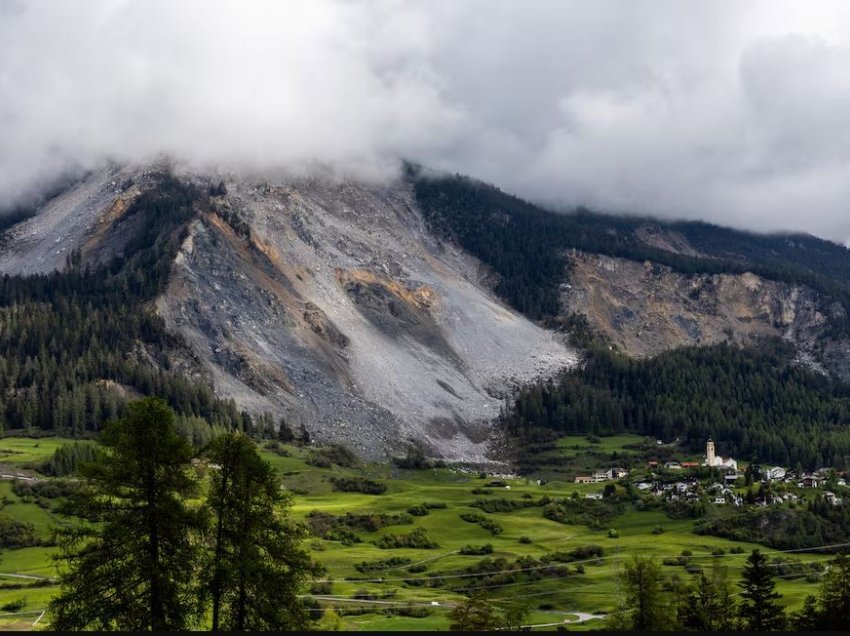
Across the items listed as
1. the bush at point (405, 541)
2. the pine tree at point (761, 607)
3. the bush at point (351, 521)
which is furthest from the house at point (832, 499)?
the pine tree at point (761, 607)

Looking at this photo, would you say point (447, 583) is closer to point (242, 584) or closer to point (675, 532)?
point (675, 532)

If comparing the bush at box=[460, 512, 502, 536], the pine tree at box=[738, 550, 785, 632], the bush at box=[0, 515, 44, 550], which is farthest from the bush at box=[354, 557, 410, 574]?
the pine tree at box=[738, 550, 785, 632]

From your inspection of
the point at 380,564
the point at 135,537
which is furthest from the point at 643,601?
the point at 380,564

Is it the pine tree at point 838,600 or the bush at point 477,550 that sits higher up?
the pine tree at point 838,600

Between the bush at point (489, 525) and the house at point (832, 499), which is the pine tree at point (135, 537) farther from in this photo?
the house at point (832, 499)

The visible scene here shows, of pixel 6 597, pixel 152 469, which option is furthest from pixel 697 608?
pixel 6 597

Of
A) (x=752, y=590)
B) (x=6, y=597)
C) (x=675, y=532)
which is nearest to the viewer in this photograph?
(x=752, y=590)
